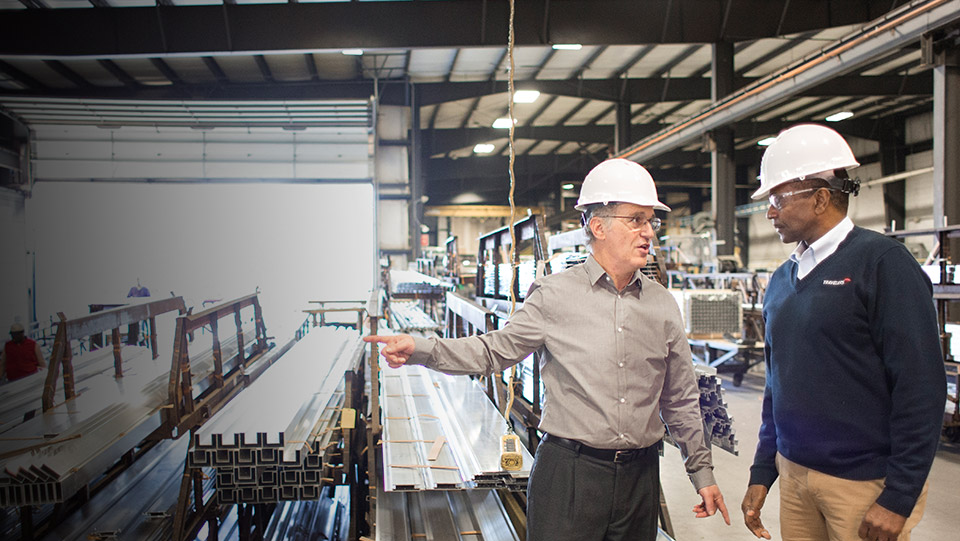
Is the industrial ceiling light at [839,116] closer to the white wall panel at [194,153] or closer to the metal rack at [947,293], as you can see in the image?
the white wall panel at [194,153]

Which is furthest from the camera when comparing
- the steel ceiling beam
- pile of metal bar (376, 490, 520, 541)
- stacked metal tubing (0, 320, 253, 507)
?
the steel ceiling beam

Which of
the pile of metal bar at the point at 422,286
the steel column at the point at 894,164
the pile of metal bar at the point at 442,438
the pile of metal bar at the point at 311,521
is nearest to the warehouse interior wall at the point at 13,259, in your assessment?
the pile of metal bar at the point at 422,286

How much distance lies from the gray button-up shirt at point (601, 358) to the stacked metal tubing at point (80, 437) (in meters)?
2.51

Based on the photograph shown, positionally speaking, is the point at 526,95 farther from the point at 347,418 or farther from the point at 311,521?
the point at 347,418

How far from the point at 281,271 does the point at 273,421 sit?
36.4ft

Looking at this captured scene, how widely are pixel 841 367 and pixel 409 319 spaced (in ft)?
25.4

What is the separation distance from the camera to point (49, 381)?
14.1 ft

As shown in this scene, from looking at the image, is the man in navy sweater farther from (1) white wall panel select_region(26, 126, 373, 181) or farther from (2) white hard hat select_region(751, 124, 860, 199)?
(1) white wall panel select_region(26, 126, 373, 181)

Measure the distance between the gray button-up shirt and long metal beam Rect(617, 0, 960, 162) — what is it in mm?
6899

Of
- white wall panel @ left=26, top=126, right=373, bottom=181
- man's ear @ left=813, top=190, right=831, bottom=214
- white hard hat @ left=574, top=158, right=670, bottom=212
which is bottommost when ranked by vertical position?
man's ear @ left=813, top=190, right=831, bottom=214

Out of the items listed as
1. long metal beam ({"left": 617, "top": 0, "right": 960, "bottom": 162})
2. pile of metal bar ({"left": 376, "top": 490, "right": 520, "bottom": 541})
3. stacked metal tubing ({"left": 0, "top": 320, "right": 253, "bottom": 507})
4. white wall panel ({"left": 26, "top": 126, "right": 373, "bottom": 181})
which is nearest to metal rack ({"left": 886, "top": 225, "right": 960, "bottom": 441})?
long metal beam ({"left": 617, "top": 0, "right": 960, "bottom": 162})

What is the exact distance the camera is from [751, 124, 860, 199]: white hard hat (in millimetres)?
1769

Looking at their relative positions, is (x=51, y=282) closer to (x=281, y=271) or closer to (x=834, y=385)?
(x=281, y=271)

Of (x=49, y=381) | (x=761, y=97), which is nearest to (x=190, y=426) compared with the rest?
(x=49, y=381)
